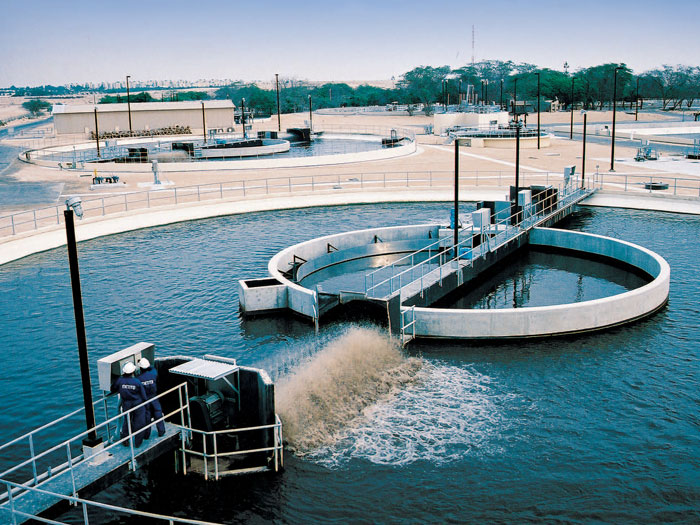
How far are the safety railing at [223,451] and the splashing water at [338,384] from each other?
0.59 m

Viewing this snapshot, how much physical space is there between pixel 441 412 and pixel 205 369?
4861 mm

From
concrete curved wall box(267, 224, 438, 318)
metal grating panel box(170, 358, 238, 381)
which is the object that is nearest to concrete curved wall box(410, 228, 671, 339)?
concrete curved wall box(267, 224, 438, 318)

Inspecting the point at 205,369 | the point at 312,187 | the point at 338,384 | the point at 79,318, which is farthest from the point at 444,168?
the point at 79,318

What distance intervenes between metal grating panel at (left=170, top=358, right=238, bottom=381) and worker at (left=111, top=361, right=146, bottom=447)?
1.23 meters

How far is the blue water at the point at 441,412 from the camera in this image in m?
11.8

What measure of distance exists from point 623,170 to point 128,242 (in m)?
33.3

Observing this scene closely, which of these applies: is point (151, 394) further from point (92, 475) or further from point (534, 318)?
point (534, 318)

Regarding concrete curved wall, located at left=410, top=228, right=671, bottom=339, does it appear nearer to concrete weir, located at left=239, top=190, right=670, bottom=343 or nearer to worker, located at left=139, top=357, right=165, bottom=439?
concrete weir, located at left=239, top=190, right=670, bottom=343

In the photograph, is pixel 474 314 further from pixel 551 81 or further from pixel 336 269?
pixel 551 81

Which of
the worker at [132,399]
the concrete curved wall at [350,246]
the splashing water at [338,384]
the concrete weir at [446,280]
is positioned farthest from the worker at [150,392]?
the concrete curved wall at [350,246]

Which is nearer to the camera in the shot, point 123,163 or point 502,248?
point 502,248

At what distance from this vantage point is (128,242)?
30766mm

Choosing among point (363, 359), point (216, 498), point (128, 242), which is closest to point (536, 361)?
point (363, 359)

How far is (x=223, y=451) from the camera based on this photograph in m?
13.4
